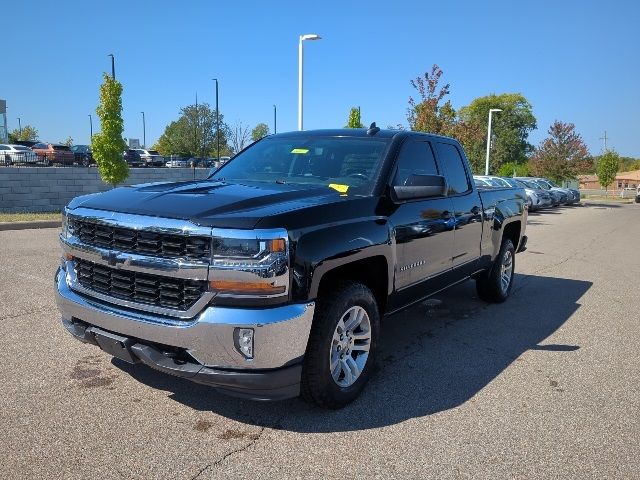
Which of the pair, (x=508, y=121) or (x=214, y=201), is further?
(x=508, y=121)

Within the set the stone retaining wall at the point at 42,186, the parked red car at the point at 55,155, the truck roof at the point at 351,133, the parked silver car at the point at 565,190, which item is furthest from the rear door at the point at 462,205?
the parked red car at the point at 55,155

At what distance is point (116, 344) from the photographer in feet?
10.1

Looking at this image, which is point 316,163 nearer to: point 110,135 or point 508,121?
point 110,135

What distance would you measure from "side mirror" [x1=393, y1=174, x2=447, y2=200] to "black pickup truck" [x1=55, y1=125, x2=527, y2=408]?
1 centimetres

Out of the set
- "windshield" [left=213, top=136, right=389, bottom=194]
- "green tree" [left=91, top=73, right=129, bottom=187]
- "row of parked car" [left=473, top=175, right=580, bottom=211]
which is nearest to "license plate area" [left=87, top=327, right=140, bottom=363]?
"windshield" [left=213, top=136, right=389, bottom=194]

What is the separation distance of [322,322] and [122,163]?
15.5m

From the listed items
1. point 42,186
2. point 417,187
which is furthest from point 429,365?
point 42,186

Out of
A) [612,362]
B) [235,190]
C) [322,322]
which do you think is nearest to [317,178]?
[235,190]

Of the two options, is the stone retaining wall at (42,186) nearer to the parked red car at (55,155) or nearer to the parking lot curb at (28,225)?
the parking lot curb at (28,225)

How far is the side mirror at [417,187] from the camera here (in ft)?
12.6

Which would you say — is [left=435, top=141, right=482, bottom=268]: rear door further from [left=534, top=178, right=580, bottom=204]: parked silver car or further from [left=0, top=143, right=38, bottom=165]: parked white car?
[left=534, top=178, right=580, bottom=204]: parked silver car

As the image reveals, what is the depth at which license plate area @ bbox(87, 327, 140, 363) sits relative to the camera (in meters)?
3.04

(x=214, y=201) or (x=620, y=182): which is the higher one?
(x=214, y=201)

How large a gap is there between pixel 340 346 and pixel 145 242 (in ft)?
4.64
